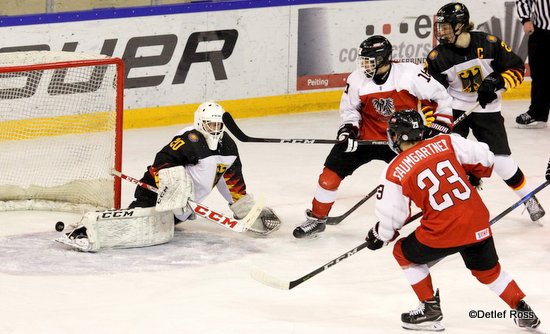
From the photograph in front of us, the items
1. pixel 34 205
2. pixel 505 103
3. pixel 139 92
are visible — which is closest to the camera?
pixel 34 205

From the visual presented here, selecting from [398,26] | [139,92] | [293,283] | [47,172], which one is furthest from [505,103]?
[293,283]

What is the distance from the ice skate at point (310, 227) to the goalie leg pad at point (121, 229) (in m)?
0.69

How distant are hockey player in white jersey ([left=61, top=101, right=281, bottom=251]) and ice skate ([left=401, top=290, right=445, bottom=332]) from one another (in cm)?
145

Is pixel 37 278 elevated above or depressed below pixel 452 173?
below

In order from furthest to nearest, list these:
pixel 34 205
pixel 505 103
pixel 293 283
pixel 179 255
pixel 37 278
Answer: pixel 505 103
pixel 34 205
pixel 179 255
pixel 37 278
pixel 293 283

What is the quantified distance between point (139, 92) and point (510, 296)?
4.32m

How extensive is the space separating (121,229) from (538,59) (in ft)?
13.6

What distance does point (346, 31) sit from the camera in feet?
30.6

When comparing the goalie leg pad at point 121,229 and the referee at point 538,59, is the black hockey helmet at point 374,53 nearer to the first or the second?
the goalie leg pad at point 121,229

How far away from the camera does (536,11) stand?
8.98 m

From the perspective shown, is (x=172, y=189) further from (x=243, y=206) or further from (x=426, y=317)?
(x=426, y=317)

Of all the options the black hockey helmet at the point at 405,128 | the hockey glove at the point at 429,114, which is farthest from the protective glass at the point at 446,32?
the black hockey helmet at the point at 405,128

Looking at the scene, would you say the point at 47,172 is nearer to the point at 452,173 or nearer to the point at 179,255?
the point at 179,255

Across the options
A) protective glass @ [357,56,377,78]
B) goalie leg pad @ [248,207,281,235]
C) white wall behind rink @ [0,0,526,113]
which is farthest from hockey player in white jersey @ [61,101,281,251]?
white wall behind rink @ [0,0,526,113]
